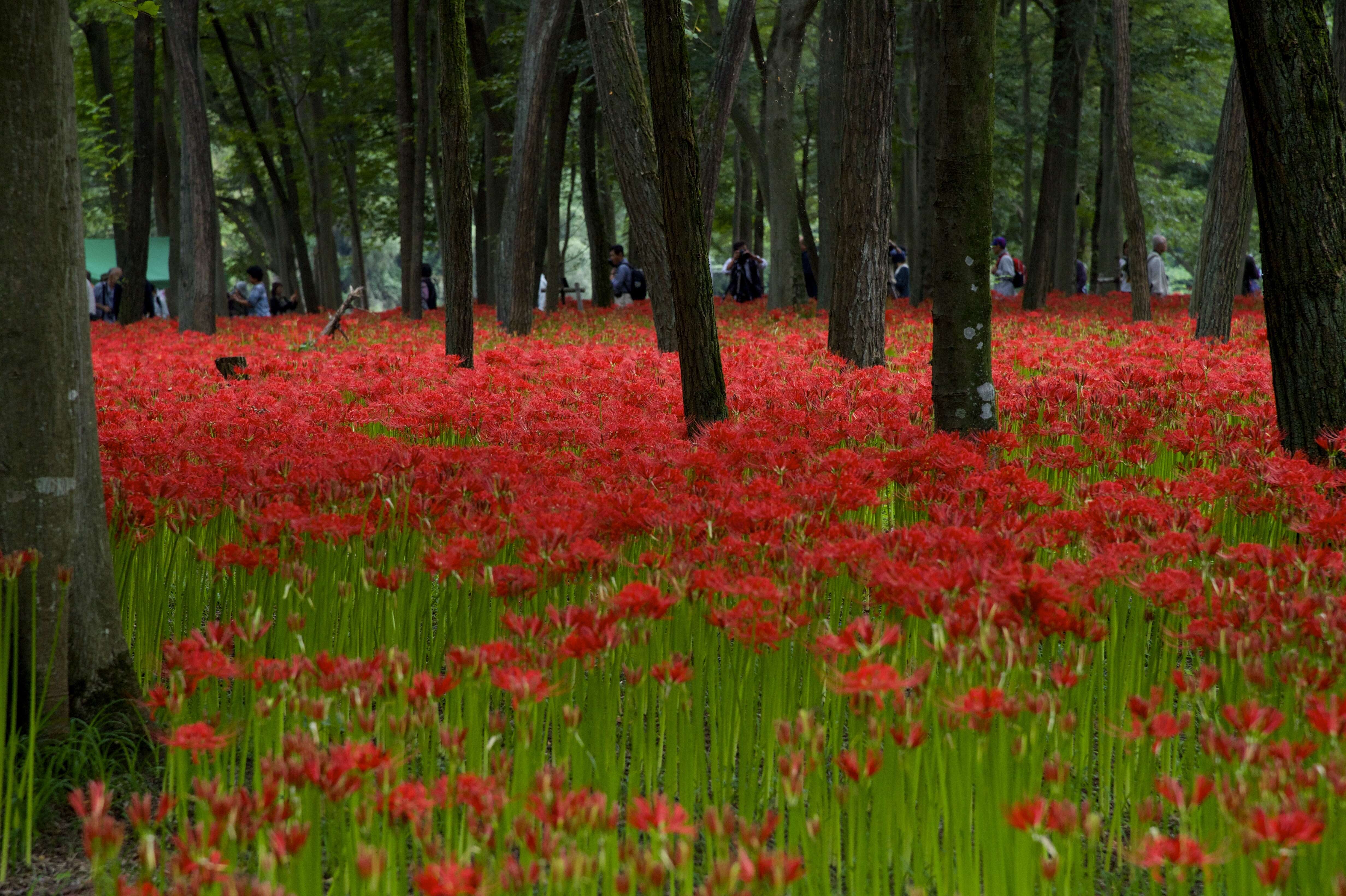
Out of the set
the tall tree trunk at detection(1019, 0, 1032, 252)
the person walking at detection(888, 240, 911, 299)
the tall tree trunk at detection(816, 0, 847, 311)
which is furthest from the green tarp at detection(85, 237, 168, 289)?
the tall tree trunk at detection(816, 0, 847, 311)

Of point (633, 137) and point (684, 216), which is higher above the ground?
point (633, 137)

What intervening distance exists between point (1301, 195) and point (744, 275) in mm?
20353

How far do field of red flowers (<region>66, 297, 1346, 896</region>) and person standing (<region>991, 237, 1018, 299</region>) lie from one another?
1785 centimetres

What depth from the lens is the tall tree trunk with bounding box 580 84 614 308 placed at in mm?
22266

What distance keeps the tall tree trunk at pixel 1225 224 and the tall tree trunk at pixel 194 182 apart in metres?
12.6

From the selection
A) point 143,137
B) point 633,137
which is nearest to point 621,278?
point 143,137

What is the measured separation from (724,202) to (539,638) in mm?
37379

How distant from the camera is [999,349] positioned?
11578mm

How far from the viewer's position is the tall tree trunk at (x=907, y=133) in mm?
22953

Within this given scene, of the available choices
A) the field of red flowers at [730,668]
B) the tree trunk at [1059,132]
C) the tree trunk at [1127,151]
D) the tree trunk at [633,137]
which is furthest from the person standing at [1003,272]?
the field of red flowers at [730,668]

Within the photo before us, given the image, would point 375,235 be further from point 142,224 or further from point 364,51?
point 142,224

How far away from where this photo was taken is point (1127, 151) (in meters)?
14.1

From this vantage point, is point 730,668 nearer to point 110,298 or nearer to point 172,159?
point 172,159

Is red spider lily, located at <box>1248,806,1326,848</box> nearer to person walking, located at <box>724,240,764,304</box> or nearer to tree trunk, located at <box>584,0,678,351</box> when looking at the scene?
tree trunk, located at <box>584,0,678,351</box>
